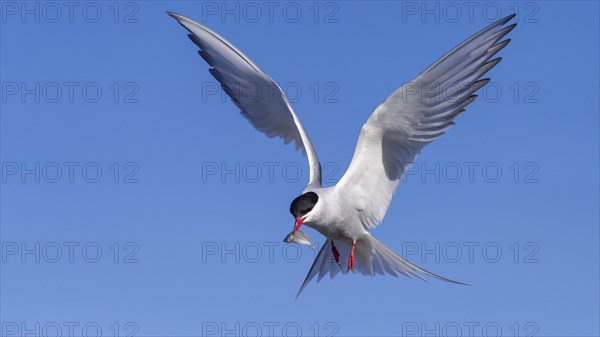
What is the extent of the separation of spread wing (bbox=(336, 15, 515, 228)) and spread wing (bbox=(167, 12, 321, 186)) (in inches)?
A: 20.7

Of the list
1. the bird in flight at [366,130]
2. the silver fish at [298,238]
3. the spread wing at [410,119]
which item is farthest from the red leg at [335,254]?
the silver fish at [298,238]

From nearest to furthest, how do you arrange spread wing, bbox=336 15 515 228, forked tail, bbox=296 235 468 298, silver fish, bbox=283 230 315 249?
spread wing, bbox=336 15 515 228 → silver fish, bbox=283 230 315 249 → forked tail, bbox=296 235 468 298

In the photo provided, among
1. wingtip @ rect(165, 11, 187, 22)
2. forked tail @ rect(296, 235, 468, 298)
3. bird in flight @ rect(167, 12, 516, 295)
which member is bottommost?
forked tail @ rect(296, 235, 468, 298)

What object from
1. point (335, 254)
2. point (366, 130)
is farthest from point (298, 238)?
point (366, 130)

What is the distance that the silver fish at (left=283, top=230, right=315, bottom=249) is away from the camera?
8297mm

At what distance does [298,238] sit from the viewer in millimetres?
8430

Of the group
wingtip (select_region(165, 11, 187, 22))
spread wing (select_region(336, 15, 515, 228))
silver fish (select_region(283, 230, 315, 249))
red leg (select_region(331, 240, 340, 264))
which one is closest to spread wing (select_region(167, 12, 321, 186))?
wingtip (select_region(165, 11, 187, 22))

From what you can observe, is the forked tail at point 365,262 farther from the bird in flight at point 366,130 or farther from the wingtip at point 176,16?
the wingtip at point 176,16

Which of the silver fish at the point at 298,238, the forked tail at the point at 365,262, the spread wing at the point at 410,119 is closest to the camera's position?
the spread wing at the point at 410,119

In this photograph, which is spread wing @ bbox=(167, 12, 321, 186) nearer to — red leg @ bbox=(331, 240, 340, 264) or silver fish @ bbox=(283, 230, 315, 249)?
silver fish @ bbox=(283, 230, 315, 249)

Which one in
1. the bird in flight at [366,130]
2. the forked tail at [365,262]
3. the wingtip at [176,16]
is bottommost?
the forked tail at [365,262]

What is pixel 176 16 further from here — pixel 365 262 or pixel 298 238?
pixel 365 262

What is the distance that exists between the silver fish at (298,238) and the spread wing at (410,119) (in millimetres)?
560

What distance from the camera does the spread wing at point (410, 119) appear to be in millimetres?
8070
